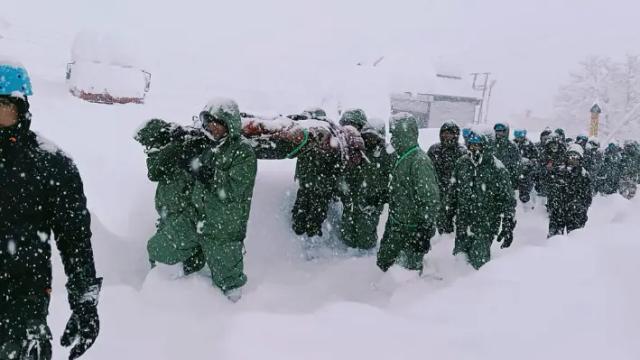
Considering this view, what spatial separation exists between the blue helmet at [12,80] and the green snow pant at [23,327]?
0.81 m

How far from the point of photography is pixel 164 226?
15.3ft

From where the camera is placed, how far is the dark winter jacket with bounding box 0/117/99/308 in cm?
217

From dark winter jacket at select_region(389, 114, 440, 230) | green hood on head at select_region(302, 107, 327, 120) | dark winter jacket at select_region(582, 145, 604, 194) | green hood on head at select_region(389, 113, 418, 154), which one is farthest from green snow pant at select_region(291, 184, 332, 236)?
dark winter jacket at select_region(582, 145, 604, 194)

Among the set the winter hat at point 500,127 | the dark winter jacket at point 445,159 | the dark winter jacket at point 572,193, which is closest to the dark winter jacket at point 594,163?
the winter hat at point 500,127

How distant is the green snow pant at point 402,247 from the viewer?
5344mm

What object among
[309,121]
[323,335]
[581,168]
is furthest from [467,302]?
[581,168]

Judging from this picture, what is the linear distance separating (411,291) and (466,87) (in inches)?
1319

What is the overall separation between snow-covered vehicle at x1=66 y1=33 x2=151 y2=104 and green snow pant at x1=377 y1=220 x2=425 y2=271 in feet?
24.1

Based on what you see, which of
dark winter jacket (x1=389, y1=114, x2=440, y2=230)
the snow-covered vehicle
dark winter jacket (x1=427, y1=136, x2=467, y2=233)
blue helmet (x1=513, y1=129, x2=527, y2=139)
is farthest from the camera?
blue helmet (x1=513, y1=129, x2=527, y2=139)

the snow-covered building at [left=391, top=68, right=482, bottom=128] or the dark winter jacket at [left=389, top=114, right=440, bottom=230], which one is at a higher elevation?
the dark winter jacket at [left=389, top=114, right=440, bottom=230]

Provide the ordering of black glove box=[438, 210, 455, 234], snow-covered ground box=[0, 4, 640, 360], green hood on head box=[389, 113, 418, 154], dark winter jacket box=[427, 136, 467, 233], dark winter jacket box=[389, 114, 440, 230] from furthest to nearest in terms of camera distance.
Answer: dark winter jacket box=[427, 136, 467, 233], black glove box=[438, 210, 455, 234], green hood on head box=[389, 113, 418, 154], dark winter jacket box=[389, 114, 440, 230], snow-covered ground box=[0, 4, 640, 360]

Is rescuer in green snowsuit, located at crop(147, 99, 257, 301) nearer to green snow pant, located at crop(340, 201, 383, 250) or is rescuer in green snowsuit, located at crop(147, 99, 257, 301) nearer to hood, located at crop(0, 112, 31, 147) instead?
hood, located at crop(0, 112, 31, 147)

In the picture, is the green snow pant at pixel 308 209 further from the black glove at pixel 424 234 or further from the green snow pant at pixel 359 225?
the black glove at pixel 424 234

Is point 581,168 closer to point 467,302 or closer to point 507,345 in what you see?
point 467,302
